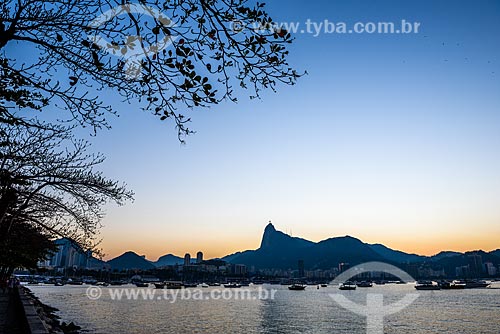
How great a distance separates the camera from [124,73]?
5.02 meters

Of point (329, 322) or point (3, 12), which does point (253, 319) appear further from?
point (3, 12)

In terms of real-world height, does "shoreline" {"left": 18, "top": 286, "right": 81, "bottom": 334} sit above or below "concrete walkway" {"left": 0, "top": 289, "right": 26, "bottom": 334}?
below

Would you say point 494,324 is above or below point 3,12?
below

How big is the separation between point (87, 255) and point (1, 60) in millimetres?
9130

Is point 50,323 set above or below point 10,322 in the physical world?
below

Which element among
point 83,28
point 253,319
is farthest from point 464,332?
point 83,28

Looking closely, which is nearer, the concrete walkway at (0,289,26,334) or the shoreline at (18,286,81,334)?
the concrete walkway at (0,289,26,334)

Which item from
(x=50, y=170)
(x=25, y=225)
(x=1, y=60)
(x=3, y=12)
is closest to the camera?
(x=3, y=12)

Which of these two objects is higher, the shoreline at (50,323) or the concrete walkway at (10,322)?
the concrete walkway at (10,322)

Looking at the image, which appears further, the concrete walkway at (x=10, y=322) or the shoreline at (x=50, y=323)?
the shoreline at (x=50, y=323)

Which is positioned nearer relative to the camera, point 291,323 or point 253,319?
point 291,323

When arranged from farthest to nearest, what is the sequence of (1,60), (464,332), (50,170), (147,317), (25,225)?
(147,317)
(464,332)
(25,225)
(50,170)
(1,60)

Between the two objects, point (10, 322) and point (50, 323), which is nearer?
point (10, 322)

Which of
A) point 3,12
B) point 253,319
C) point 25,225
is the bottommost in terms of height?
point 253,319
